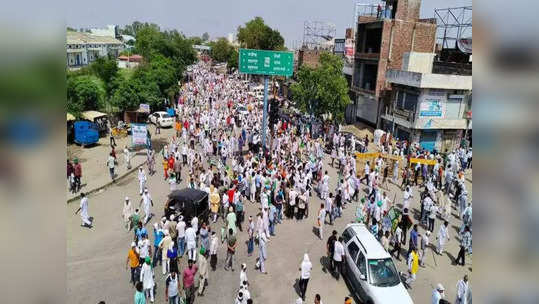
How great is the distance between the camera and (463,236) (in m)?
13.2

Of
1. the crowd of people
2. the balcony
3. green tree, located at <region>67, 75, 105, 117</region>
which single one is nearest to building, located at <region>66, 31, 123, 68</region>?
green tree, located at <region>67, 75, 105, 117</region>

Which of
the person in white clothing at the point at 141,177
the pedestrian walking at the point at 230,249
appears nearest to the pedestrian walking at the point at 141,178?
the person in white clothing at the point at 141,177

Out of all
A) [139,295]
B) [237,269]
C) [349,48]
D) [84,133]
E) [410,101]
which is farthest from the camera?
[349,48]

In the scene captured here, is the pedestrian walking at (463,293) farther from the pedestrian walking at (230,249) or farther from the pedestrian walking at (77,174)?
the pedestrian walking at (77,174)

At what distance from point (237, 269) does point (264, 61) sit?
52.6 feet

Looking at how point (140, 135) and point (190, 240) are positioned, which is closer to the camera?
point (190, 240)

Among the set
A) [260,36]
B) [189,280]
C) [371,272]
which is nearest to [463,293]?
[371,272]

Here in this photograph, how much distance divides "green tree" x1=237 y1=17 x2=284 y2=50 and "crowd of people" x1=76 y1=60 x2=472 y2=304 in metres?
47.0

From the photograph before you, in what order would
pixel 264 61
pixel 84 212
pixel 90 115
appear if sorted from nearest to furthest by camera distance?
pixel 84 212, pixel 264 61, pixel 90 115

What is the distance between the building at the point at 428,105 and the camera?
27.1 m

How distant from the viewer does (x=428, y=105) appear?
27.4 m

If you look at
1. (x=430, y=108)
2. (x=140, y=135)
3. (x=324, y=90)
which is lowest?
(x=140, y=135)

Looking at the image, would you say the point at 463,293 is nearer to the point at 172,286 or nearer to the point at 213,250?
the point at 213,250

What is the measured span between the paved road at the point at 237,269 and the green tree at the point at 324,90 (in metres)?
16.8
